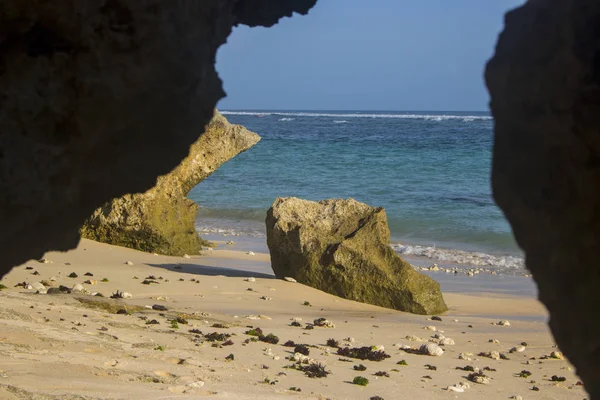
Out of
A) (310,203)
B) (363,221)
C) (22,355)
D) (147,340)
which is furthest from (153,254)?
(22,355)

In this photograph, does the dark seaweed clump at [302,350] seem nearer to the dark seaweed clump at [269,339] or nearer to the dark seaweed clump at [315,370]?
the dark seaweed clump at [269,339]

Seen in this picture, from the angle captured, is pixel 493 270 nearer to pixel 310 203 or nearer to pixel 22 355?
pixel 310 203

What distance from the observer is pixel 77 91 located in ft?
8.14

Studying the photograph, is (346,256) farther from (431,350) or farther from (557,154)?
(557,154)

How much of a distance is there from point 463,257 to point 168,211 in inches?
237

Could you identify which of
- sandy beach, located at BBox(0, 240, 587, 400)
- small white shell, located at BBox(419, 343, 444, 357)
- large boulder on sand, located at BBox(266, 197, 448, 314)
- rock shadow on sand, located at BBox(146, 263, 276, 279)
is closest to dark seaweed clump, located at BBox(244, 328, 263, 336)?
sandy beach, located at BBox(0, 240, 587, 400)

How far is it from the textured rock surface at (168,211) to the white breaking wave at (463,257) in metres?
4.26

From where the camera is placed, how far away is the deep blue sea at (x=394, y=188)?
16.7m

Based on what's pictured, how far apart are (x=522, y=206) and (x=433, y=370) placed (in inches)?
179

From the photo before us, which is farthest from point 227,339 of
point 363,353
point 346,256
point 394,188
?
point 394,188

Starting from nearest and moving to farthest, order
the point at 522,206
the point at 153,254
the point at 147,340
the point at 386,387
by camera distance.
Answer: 1. the point at 522,206
2. the point at 386,387
3. the point at 147,340
4. the point at 153,254

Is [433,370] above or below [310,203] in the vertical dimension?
below

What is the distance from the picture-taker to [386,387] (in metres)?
5.83

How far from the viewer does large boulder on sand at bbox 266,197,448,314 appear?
31.7ft
